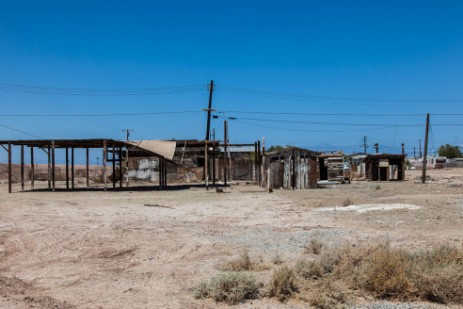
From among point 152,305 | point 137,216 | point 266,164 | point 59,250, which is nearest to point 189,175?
point 266,164

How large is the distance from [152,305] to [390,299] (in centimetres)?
276

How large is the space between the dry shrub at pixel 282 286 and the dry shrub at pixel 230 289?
0.65 feet

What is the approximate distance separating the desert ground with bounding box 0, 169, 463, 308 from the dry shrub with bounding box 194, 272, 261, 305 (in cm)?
10

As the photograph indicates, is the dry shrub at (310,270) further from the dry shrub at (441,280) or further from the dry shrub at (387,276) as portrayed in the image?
the dry shrub at (441,280)

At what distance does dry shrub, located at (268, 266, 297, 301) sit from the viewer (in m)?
5.51

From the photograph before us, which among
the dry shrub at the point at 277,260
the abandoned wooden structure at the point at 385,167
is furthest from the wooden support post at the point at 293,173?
the dry shrub at the point at 277,260

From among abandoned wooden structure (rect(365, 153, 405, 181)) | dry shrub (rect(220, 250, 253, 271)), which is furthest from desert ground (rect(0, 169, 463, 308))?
abandoned wooden structure (rect(365, 153, 405, 181))

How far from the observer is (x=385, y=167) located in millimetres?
38438

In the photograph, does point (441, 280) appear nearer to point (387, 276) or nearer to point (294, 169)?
point (387, 276)

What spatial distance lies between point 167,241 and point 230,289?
3.56 meters

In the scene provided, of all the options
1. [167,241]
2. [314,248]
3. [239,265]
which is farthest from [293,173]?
[239,265]

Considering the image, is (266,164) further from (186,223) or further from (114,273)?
(114,273)

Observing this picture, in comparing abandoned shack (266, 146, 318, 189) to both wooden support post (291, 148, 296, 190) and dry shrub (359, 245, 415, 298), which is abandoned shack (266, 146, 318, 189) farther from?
dry shrub (359, 245, 415, 298)

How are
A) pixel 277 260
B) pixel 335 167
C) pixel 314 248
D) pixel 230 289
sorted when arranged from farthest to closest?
pixel 335 167 → pixel 314 248 → pixel 277 260 → pixel 230 289
